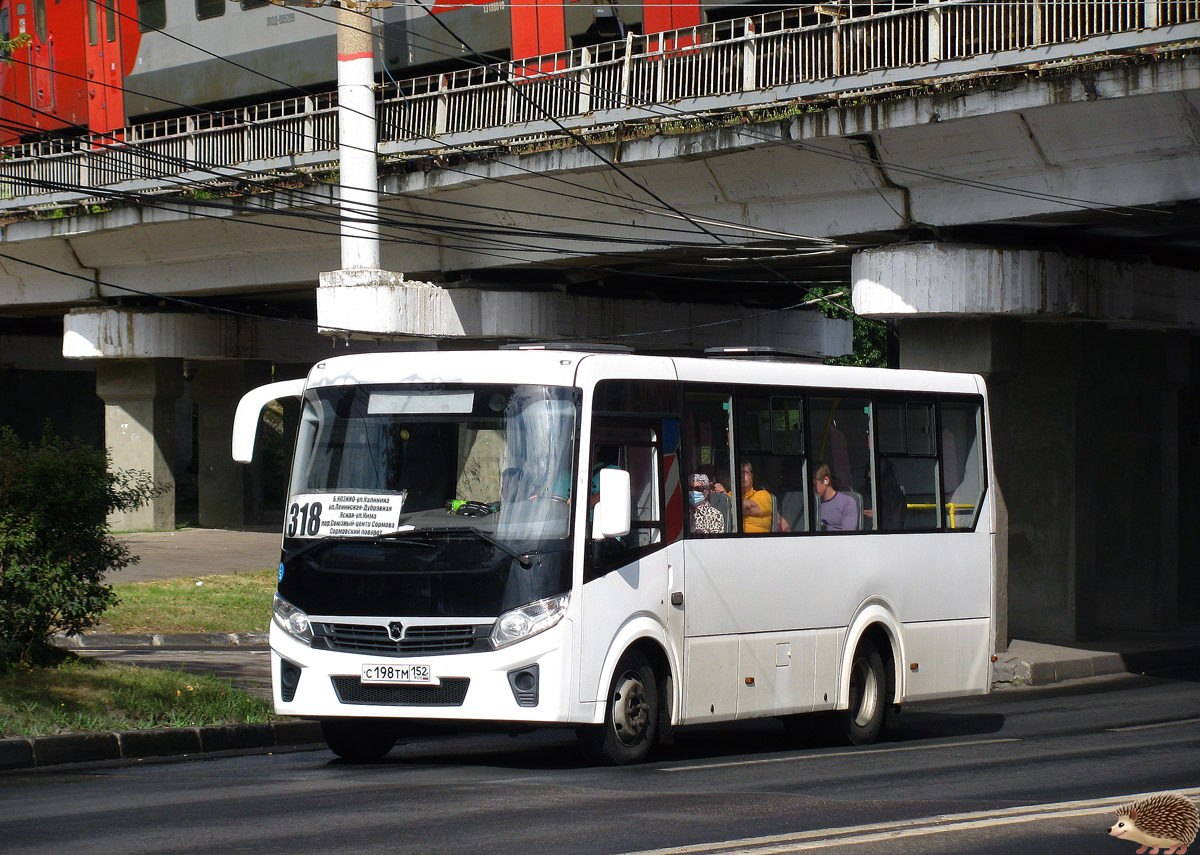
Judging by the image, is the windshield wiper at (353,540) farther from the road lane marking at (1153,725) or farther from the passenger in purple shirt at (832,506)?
the road lane marking at (1153,725)

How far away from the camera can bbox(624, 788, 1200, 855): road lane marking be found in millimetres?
6438

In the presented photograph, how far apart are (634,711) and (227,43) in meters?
20.2

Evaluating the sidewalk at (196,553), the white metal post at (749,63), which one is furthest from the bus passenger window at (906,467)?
the sidewalk at (196,553)

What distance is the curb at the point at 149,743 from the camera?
32.4 ft

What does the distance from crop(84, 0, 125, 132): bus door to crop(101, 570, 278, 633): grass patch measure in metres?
11.0

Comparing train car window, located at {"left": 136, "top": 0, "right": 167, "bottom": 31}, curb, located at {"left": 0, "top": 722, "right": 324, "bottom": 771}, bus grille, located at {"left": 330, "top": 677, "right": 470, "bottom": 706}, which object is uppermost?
train car window, located at {"left": 136, "top": 0, "right": 167, "bottom": 31}

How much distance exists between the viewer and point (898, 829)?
7.04 meters

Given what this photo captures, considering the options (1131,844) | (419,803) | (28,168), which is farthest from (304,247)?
(1131,844)

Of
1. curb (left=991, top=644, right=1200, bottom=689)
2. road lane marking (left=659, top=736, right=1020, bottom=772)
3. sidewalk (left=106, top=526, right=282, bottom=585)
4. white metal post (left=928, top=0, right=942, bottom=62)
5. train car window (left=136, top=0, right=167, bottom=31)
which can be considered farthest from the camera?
train car window (left=136, top=0, right=167, bottom=31)

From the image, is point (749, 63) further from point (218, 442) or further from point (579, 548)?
point (218, 442)

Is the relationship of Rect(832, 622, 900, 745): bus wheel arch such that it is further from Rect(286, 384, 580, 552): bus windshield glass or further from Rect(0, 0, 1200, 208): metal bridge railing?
Rect(0, 0, 1200, 208): metal bridge railing

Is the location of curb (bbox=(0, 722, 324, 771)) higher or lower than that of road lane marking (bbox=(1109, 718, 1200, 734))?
higher

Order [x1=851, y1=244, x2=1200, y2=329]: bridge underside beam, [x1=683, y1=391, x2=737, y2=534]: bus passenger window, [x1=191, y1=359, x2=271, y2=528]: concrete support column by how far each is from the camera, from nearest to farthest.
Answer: [x1=683, y1=391, x2=737, y2=534]: bus passenger window, [x1=851, y1=244, x2=1200, y2=329]: bridge underside beam, [x1=191, y1=359, x2=271, y2=528]: concrete support column

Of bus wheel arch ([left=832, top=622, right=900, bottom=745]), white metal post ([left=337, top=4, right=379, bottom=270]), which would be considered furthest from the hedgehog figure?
white metal post ([left=337, top=4, right=379, bottom=270])
